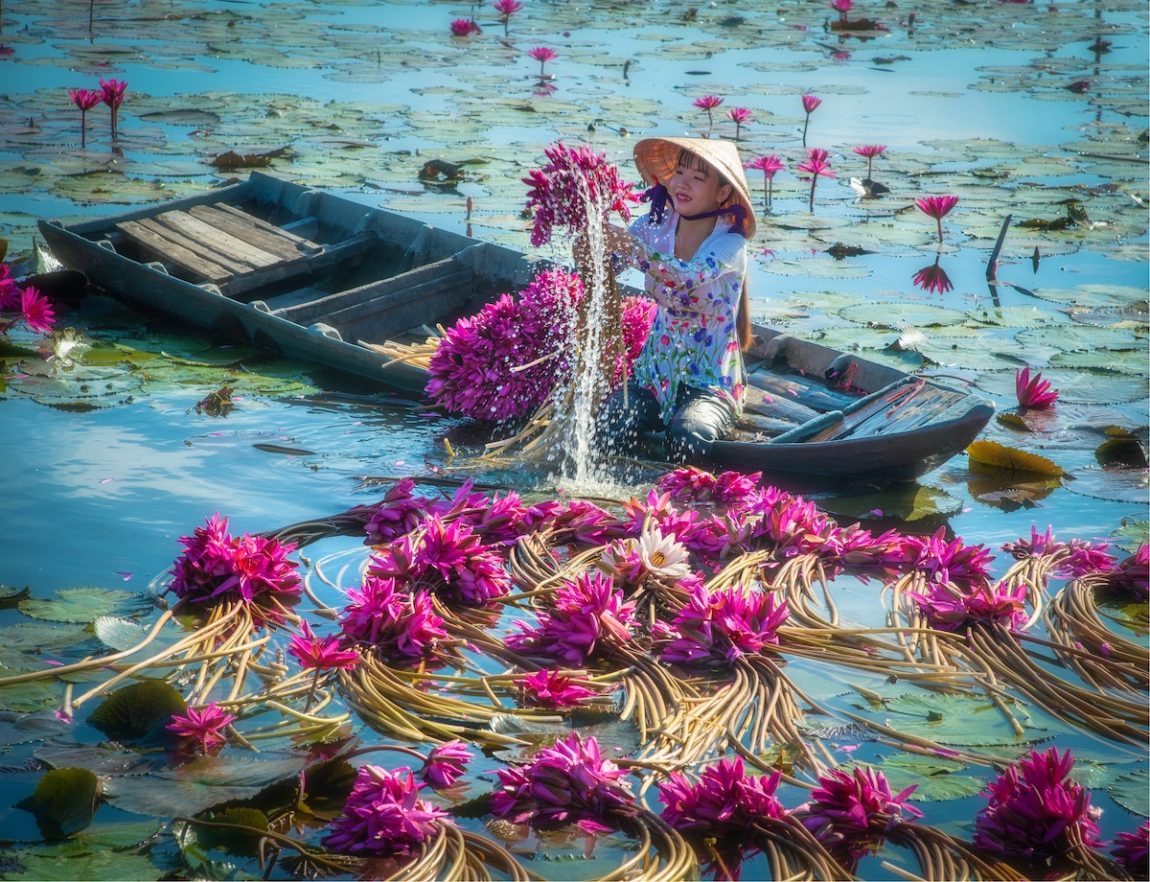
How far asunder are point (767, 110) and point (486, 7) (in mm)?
7477

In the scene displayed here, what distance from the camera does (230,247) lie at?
671 cm

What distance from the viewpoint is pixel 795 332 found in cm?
625

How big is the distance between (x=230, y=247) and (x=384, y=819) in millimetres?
4725

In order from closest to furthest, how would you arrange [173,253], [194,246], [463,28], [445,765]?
[445,765] → [173,253] → [194,246] → [463,28]

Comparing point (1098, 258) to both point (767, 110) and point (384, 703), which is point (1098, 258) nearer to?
point (767, 110)

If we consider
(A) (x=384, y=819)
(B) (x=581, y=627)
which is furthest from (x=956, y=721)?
(A) (x=384, y=819)

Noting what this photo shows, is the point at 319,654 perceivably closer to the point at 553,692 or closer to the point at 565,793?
the point at 553,692

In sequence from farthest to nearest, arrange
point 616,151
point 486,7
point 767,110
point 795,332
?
point 486,7
point 767,110
point 616,151
point 795,332

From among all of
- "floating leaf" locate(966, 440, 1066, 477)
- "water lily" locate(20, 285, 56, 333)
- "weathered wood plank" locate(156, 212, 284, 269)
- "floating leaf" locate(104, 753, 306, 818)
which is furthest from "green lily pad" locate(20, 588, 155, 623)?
"weathered wood plank" locate(156, 212, 284, 269)

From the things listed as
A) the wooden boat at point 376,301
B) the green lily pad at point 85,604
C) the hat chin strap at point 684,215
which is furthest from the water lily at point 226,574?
the hat chin strap at point 684,215

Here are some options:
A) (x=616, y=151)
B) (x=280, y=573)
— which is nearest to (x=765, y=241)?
(x=616, y=151)

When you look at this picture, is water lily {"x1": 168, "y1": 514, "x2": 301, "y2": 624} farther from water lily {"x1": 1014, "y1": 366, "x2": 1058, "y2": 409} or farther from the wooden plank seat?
water lily {"x1": 1014, "y1": 366, "x2": 1058, "y2": 409}

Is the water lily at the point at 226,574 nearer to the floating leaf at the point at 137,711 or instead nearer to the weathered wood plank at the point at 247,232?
the floating leaf at the point at 137,711

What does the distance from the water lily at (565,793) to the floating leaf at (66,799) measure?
82 centimetres
